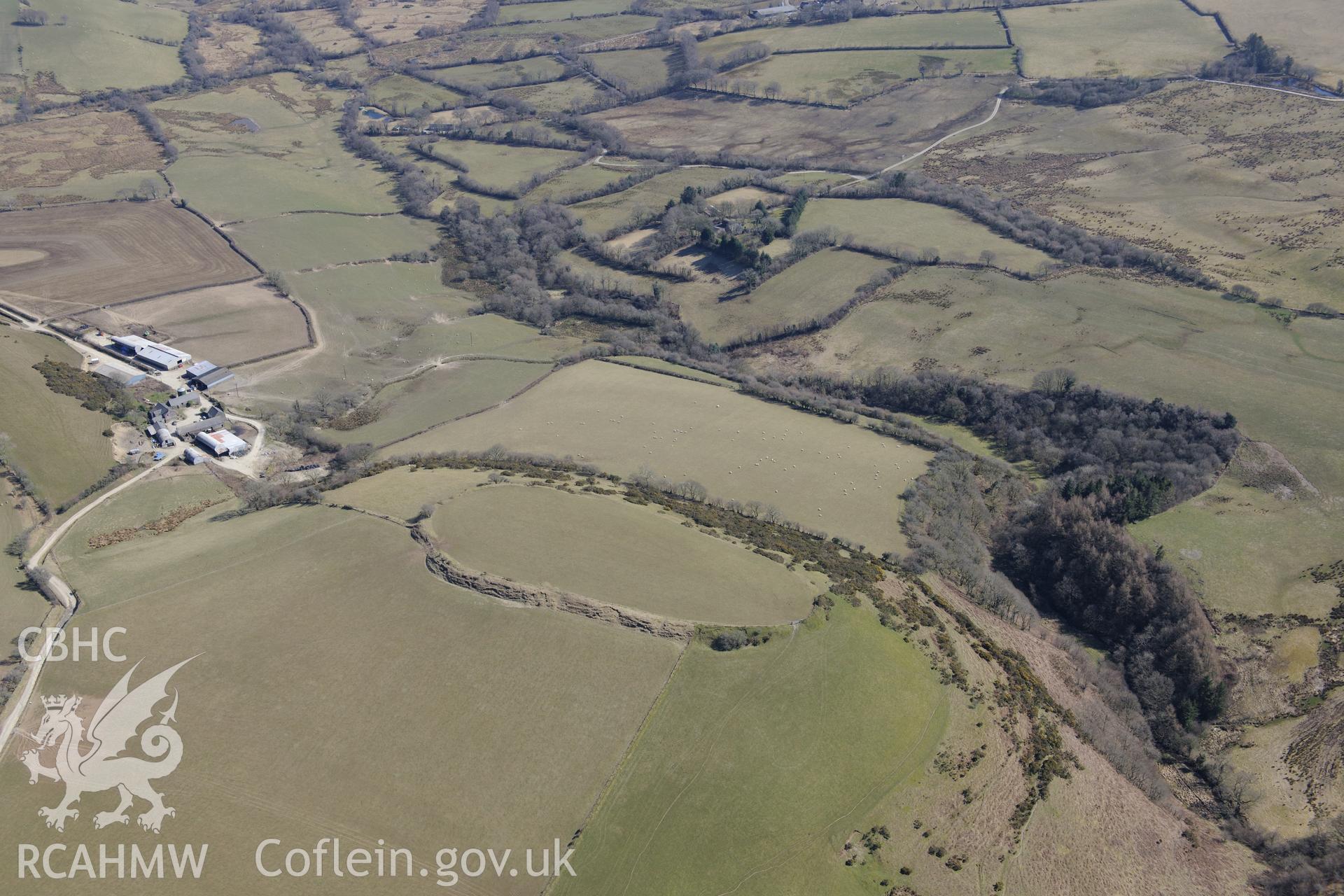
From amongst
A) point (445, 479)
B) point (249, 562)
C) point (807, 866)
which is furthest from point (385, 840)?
point (445, 479)

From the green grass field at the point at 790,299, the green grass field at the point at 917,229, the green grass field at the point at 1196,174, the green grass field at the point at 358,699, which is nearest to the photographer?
the green grass field at the point at 358,699

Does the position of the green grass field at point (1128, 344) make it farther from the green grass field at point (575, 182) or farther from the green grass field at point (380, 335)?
the green grass field at point (575, 182)

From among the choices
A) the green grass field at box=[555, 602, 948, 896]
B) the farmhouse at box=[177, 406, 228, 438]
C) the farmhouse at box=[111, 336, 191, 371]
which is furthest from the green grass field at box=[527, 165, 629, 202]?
the green grass field at box=[555, 602, 948, 896]

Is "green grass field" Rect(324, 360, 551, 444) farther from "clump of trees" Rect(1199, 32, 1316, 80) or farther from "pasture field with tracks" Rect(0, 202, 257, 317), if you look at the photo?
"clump of trees" Rect(1199, 32, 1316, 80)

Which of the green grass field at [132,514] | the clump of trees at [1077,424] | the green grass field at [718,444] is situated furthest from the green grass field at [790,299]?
the green grass field at [132,514]

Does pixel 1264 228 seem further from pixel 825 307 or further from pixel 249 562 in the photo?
pixel 249 562

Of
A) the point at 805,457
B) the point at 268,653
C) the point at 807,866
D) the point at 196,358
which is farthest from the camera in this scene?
the point at 196,358
